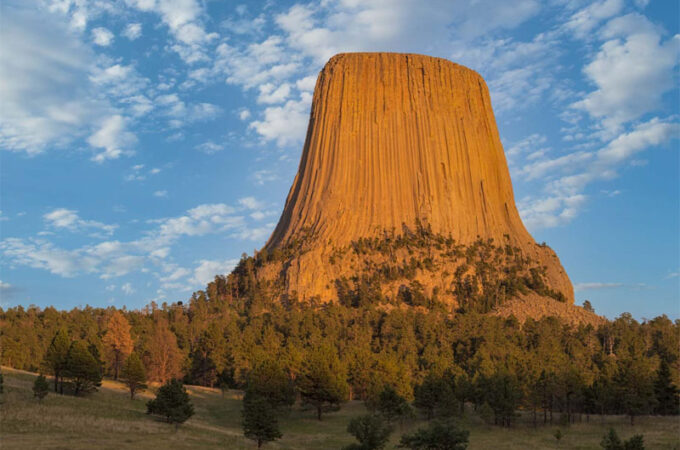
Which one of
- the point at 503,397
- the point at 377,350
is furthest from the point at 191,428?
the point at 377,350

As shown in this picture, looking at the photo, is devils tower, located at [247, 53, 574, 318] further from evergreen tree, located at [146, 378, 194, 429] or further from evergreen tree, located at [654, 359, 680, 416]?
evergreen tree, located at [146, 378, 194, 429]

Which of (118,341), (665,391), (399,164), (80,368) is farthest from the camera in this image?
(399,164)

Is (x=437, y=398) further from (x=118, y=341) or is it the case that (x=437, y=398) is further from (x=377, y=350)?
(x=118, y=341)

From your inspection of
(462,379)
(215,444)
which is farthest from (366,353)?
(215,444)

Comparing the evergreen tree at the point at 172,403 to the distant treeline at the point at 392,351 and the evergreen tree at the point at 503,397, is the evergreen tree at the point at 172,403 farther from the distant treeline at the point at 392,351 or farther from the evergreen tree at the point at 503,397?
the evergreen tree at the point at 503,397

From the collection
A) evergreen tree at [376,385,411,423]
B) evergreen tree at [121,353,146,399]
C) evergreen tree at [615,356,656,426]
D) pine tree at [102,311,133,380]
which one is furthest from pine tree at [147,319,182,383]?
evergreen tree at [615,356,656,426]

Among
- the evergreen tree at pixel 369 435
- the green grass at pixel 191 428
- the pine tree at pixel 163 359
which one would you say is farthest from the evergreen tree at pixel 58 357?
the evergreen tree at pixel 369 435

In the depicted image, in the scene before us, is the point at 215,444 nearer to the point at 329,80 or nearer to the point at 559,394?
the point at 559,394

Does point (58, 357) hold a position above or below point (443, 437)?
above
